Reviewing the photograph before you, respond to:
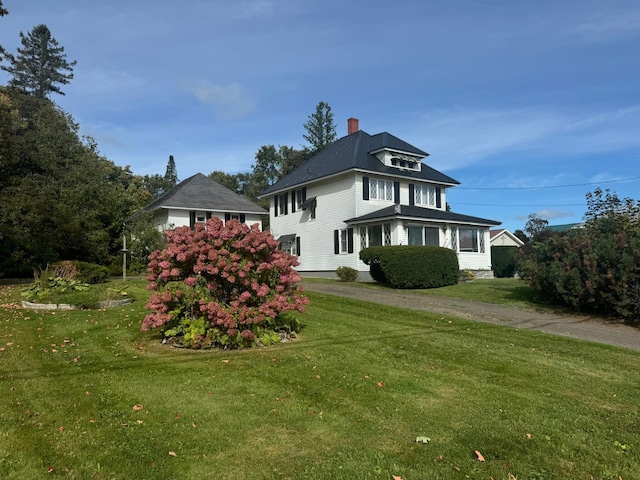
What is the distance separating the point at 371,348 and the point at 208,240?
10.1 ft

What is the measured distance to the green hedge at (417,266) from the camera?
1766cm

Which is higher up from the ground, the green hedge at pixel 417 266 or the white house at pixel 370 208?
the white house at pixel 370 208

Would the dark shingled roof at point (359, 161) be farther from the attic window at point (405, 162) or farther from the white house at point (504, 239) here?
the white house at point (504, 239)

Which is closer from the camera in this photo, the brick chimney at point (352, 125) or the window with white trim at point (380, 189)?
the window with white trim at point (380, 189)

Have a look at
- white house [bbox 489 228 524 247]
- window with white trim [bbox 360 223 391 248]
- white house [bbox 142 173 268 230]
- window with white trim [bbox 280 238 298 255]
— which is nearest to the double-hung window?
window with white trim [bbox 360 223 391 248]

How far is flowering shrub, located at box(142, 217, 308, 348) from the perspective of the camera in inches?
271

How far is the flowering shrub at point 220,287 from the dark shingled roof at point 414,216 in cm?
1559

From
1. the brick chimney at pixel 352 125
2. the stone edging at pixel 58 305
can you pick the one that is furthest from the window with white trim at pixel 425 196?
the stone edging at pixel 58 305

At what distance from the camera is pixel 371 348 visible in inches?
284

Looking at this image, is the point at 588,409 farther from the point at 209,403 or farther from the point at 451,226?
the point at 451,226

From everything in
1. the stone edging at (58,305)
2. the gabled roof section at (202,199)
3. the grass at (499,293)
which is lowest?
the grass at (499,293)

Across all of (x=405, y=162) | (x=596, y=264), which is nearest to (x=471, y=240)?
(x=405, y=162)

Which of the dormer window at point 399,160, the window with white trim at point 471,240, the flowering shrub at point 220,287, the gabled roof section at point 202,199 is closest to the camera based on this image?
the flowering shrub at point 220,287

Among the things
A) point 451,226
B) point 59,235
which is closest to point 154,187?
point 59,235
